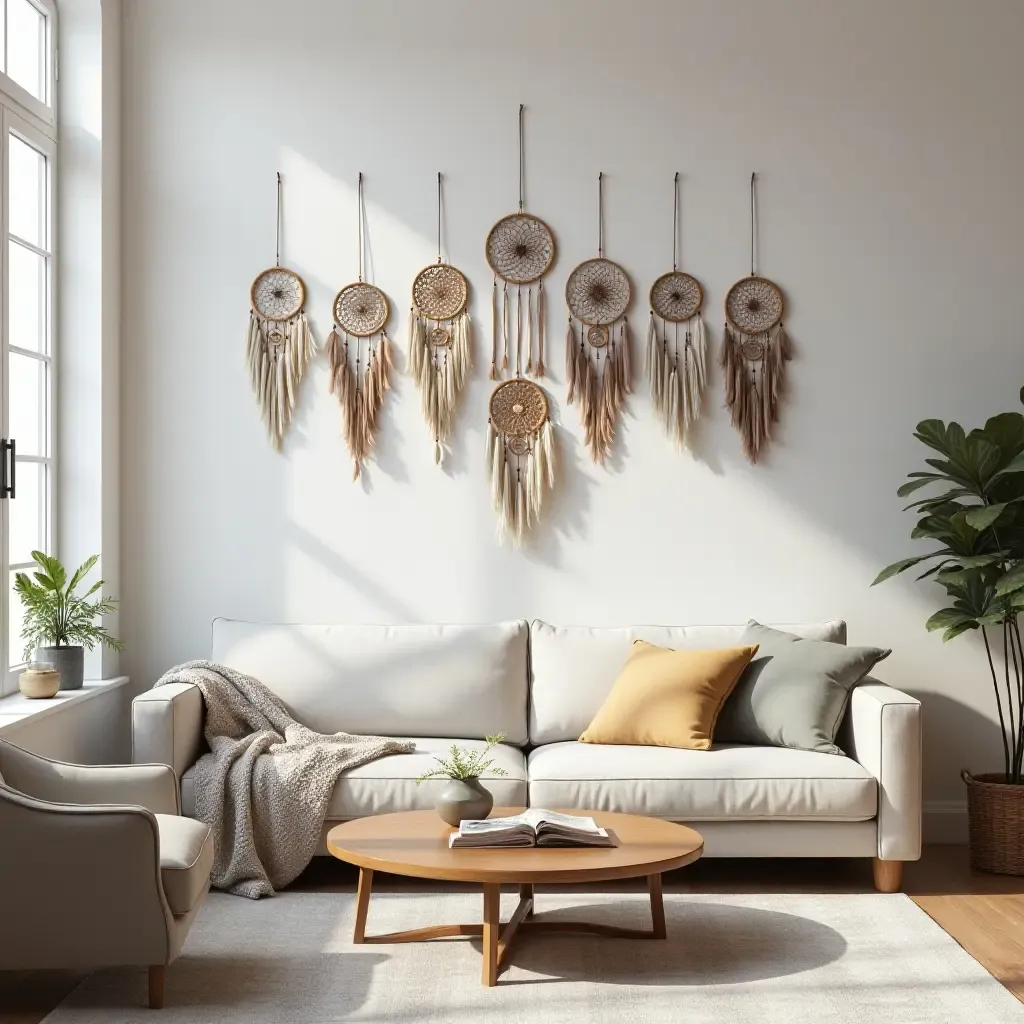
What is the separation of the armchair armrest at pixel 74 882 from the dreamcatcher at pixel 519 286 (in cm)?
244

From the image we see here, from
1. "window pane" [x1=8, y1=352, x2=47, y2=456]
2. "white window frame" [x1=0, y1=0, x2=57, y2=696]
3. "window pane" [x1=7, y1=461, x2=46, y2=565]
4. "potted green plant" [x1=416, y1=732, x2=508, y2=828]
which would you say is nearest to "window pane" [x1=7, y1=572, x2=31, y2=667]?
"white window frame" [x1=0, y1=0, x2=57, y2=696]

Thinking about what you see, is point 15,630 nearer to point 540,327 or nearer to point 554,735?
point 554,735

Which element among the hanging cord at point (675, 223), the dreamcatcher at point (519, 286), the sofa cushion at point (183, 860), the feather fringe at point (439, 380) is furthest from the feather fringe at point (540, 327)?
the sofa cushion at point (183, 860)

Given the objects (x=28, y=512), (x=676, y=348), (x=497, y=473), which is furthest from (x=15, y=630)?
(x=676, y=348)

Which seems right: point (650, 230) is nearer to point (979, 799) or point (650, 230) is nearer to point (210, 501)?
point (210, 501)

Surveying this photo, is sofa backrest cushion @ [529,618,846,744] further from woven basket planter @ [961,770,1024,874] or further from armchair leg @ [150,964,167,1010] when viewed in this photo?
armchair leg @ [150,964,167,1010]

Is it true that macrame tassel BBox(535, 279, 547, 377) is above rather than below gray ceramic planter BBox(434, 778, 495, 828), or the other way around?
above

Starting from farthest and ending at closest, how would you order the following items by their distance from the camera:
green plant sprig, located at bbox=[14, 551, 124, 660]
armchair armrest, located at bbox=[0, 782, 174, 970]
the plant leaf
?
1. the plant leaf
2. green plant sprig, located at bbox=[14, 551, 124, 660]
3. armchair armrest, located at bbox=[0, 782, 174, 970]

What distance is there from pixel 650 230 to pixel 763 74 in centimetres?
74

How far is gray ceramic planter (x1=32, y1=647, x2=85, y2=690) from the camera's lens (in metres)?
4.04

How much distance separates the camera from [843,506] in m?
4.56

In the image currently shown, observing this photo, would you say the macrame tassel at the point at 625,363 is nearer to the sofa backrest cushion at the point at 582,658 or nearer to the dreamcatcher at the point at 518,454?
the dreamcatcher at the point at 518,454

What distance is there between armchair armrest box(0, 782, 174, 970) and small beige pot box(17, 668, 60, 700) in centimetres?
124

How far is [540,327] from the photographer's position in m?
4.61
